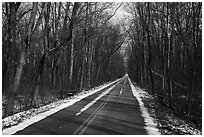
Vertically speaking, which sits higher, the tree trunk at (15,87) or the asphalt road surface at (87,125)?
the tree trunk at (15,87)

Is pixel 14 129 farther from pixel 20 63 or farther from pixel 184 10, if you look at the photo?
pixel 184 10

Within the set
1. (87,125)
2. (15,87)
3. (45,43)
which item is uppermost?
(45,43)

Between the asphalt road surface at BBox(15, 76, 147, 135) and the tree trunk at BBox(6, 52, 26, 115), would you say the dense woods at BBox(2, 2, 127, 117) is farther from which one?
the asphalt road surface at BBox(15, 76, 147, 135)

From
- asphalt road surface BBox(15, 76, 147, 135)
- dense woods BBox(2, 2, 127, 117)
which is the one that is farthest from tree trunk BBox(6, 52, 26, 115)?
asphalt road surface BBox(15, 76, 147, 135)

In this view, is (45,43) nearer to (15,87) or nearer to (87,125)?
(15,87)

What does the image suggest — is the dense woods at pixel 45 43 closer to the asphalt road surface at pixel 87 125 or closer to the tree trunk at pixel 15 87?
the tree trunk at pixel 15 87

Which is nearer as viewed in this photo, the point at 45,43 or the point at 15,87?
the point at 15,87

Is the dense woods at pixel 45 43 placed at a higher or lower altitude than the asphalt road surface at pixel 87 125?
higher

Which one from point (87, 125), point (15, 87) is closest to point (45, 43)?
point (15, 87)

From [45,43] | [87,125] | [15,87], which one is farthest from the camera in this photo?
[45,43]

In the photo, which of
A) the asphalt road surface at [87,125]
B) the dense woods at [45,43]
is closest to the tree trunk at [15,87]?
the dense woods at [45,43]

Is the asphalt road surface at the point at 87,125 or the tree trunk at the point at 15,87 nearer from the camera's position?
the asphalt road surface at the point at 87,125

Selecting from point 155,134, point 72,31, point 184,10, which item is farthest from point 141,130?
point 72,31

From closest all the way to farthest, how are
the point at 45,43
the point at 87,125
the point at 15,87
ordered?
the point at 87,125 < the point at 15,87 < the point at 45,43
